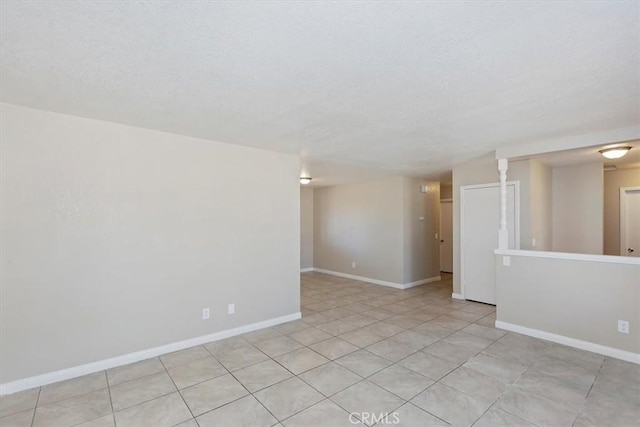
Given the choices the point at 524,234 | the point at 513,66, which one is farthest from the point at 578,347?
the point at 513,66

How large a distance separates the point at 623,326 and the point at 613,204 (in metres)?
3.52

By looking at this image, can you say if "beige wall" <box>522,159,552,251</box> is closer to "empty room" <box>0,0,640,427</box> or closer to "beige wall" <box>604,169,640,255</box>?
"empty room" <box>0,0,640,427</box>

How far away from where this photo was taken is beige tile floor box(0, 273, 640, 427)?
87.0 inches

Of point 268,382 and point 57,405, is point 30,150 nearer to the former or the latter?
point 57,405

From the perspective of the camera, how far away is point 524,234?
185 inches

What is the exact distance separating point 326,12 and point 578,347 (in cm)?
431

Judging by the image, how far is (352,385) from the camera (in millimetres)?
2629

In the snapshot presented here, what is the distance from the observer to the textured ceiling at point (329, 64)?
147 cm

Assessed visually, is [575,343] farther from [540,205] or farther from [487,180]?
[487,180]

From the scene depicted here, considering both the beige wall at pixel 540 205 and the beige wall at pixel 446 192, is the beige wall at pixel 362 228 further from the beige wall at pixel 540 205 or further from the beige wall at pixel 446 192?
the beige wall at pixel 446 192

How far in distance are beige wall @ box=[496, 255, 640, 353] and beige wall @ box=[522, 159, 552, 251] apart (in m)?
0.99

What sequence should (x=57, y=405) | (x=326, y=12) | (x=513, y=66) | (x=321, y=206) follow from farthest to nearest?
1. (x=321, y=206)
2. (x=57, y=405)
3. (x=513, y=66)
4. (x=326, y=12)

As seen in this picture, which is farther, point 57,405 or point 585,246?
point 585,246

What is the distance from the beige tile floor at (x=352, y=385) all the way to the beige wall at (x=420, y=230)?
2.61 m
